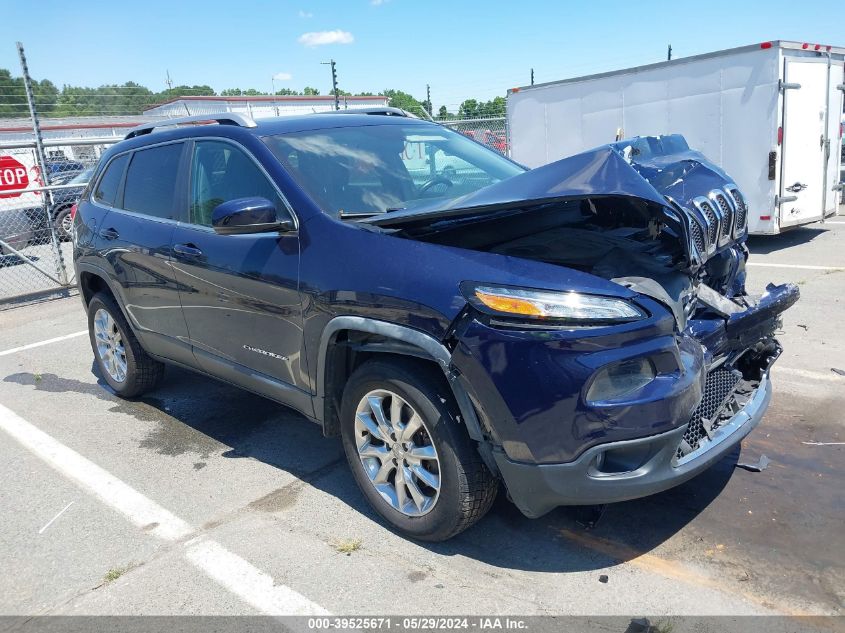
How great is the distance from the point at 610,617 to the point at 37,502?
320 cm

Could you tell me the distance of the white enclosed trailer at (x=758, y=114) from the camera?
31.8 feet

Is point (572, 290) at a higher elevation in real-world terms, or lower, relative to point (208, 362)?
higher

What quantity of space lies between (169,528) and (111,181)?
2938 mm

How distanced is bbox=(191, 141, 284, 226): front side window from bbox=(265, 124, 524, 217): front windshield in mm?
173

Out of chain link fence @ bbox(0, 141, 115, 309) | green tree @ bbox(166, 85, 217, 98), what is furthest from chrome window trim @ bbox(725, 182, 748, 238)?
green tree @ bbox(166, 85, 217, 98)

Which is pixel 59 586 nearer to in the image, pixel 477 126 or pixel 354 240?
pixel 354 240

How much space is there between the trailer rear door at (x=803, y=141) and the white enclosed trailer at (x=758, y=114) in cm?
1

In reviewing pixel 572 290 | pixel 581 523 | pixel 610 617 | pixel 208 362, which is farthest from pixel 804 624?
pixel 208 362

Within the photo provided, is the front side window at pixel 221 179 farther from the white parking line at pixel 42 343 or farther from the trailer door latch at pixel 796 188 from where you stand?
the trailer door latch at pixel 796 188

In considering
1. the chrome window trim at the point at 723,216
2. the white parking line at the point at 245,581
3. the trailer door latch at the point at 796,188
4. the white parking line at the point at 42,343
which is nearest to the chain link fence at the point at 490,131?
the trailer door latch at the point at 796,188

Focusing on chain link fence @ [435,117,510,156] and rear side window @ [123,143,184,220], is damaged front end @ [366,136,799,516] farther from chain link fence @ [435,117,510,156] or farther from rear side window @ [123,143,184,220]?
chain link fence @ [435,117,510,156]

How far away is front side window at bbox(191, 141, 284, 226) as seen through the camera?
12.6 ft

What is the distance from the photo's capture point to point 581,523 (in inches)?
130

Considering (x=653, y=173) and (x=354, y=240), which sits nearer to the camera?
(x=354, y=240)
